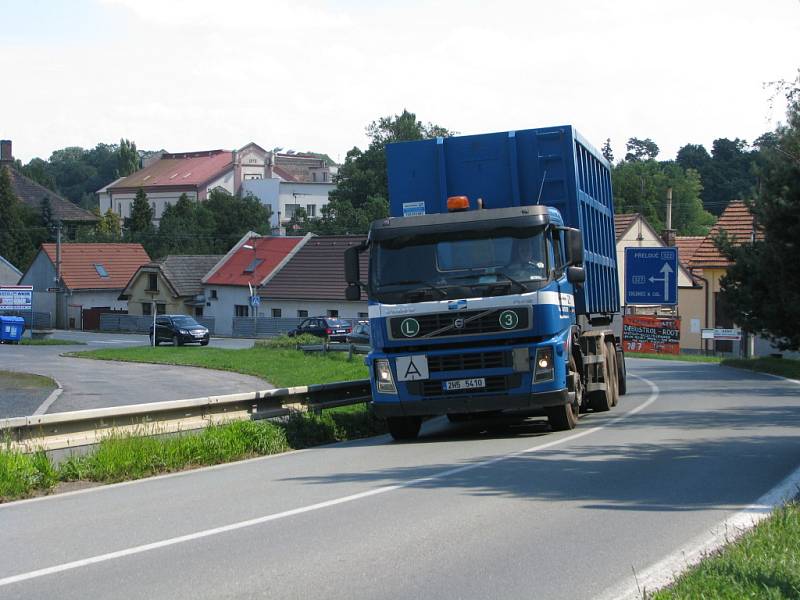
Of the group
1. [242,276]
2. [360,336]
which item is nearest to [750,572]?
[360,336]

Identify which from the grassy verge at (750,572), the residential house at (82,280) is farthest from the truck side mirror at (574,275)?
the residential house at (82,280)

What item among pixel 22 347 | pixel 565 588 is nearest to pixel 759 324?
pixel 565 588

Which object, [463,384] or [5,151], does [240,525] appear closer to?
[463,384]

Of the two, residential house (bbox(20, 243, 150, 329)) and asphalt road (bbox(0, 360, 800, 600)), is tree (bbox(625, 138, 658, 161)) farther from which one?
asphalt road (bbox(0, 360, 800, 600))

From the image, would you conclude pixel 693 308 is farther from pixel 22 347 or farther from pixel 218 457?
pixel 218 457

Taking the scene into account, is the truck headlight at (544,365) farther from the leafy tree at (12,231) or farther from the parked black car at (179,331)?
the leafy tree at (12,231)

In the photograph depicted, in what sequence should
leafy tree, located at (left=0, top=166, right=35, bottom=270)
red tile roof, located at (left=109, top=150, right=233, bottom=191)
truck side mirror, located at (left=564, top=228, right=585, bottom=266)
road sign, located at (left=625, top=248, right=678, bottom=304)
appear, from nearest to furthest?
truck side mirror, located at (left=564, top=228, right=585, bottom=266) → road sign, located at (left=625, top=248, right=678, bottom=304) → leafy tree, located at (left=0, top=166, right=35, bottom=270) → red tile roof, located at (left=109, top=150, right=233, bottom=191)

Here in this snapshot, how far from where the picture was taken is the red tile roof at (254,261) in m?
85.7

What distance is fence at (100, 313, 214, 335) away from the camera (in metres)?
84.4

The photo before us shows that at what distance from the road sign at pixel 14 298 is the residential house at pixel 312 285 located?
1785 cm

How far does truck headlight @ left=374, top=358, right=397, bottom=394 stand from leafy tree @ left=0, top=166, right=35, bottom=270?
326ft

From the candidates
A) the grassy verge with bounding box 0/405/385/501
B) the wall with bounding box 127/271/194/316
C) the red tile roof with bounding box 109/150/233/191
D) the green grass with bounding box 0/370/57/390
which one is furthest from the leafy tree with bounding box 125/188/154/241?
the grassy verge with bounding box 0/405/385/501

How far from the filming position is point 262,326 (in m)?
78.6

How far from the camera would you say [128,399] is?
95.1 ft
